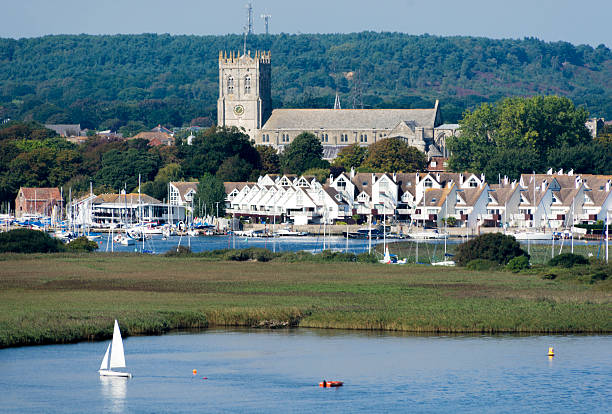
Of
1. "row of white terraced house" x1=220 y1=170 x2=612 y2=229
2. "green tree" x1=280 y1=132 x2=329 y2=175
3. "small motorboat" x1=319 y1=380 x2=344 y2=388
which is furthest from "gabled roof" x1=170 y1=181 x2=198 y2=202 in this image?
"small motorboat" x1=319 y1=380 x2=344 y2=388

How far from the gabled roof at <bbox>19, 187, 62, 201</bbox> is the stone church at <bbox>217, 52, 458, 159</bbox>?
37354 millimetres

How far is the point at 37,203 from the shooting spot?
128 meters

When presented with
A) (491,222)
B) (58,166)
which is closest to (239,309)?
(491,222)

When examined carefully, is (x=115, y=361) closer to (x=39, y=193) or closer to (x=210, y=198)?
(x=210, y=198)

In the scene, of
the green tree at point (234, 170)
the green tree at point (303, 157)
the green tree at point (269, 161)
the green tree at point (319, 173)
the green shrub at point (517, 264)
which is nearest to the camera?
the green shrub at point (517, 264)

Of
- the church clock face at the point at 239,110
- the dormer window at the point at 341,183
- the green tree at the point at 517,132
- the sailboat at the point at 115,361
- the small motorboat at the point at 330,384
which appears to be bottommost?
the small motorboat at the point at 330,384

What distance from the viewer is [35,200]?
5022 inches

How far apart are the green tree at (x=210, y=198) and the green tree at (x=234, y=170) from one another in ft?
20.8

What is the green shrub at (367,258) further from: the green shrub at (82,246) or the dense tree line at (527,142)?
the dense tree line at (527,142)

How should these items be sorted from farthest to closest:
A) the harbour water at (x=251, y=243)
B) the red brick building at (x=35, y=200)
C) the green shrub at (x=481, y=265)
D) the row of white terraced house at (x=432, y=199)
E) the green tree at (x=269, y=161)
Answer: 1. the green tree at (x=269, y=161)
2. the red brick building at (x=35, y=200)
3. the row of white terraced house at (x=432, y=199)
4. the harbour water at (x=251, y=243)
5. the green shrub at (x=481, y=265)

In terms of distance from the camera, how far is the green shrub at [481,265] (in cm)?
6116

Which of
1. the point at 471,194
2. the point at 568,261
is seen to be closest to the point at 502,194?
the point at 471,194

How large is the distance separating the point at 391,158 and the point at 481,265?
67.6 m

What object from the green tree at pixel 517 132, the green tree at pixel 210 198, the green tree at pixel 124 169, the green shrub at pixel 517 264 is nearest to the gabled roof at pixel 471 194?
the green tree at pixel 517 132
